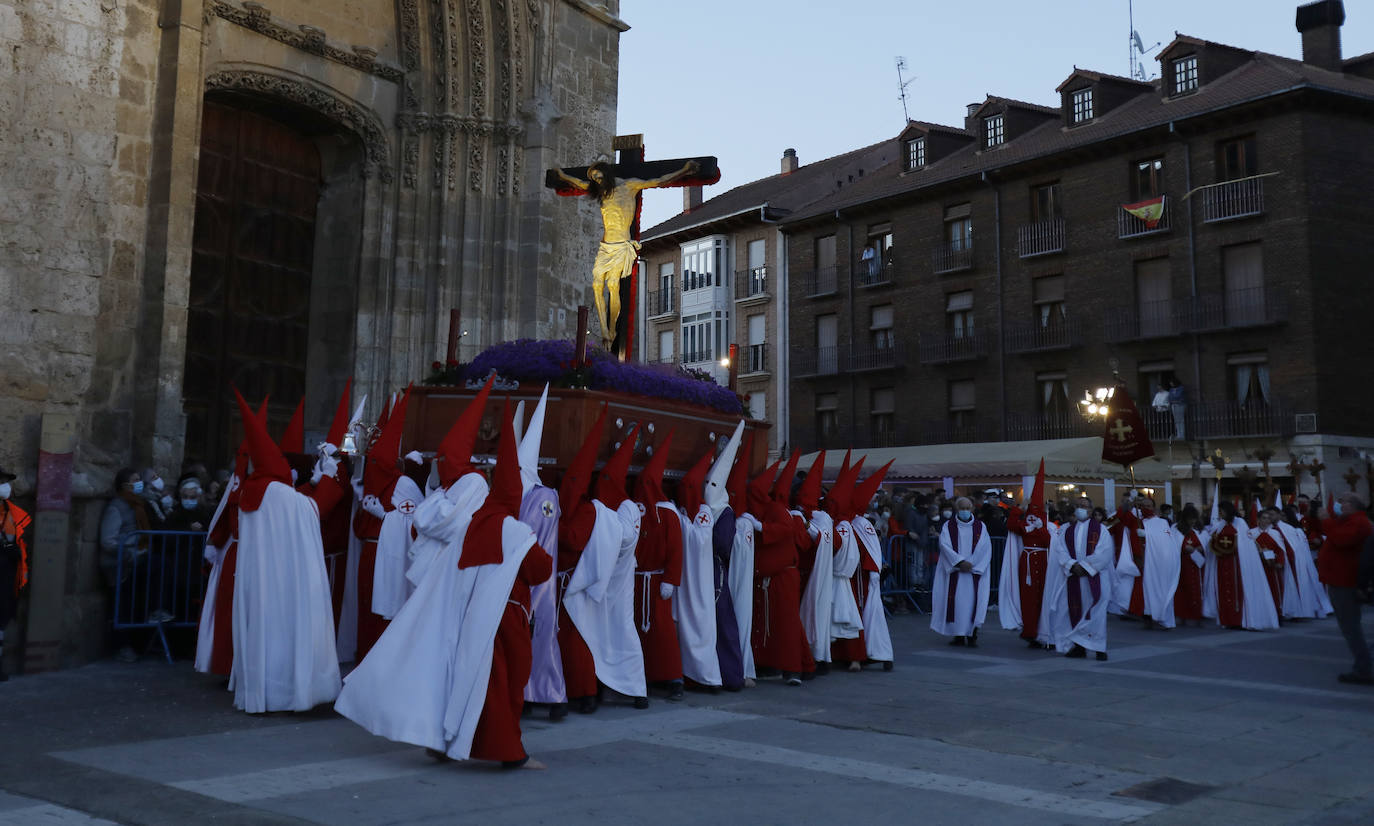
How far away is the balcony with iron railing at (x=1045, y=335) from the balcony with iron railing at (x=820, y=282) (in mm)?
6964

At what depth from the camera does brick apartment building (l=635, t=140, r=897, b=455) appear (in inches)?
1725

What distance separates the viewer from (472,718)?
6344mm

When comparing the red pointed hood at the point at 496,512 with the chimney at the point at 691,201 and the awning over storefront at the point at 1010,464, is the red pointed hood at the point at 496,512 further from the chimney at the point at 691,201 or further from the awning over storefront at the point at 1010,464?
the chimney at the point at 691,201

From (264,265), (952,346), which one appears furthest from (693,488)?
(952,346)

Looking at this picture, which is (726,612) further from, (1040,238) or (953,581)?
(1040,238)

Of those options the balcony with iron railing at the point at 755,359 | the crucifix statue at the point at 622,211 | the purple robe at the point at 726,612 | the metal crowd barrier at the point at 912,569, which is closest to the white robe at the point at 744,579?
the purple robe at the point at 726,612

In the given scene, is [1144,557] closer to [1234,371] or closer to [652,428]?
[652,428]

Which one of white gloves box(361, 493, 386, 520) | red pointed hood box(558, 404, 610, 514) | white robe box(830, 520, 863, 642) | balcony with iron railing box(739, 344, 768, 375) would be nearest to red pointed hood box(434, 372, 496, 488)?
red pointed hood box(558, 404, 610, 514)

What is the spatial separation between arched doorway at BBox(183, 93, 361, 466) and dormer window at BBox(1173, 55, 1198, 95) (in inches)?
1056

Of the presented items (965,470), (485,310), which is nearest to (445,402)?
(485,310)

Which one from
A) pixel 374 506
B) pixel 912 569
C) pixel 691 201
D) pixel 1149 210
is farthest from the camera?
pixel 691 201

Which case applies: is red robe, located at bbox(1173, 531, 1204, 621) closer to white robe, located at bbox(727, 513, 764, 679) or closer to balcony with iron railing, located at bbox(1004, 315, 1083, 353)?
white robe, located at bbox(727, 513, 764, 679)

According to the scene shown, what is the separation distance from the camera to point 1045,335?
117ft

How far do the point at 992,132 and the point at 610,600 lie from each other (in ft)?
109
